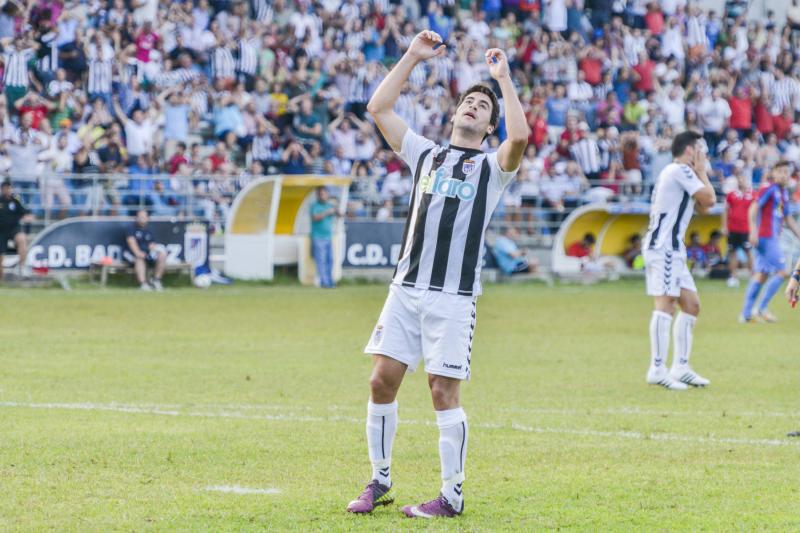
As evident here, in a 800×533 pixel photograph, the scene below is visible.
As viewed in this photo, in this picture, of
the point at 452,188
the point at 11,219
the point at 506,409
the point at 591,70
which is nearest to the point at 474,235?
the point at 452,188

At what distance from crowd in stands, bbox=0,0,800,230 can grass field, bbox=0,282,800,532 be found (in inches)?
303

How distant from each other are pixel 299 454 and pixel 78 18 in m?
21.3

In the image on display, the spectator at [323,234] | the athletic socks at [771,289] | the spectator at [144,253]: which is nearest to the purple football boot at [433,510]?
the athletic socks at [771,289]

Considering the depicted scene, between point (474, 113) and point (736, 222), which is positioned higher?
point (474, 113)

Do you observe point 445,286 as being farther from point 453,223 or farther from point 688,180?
point 688,180

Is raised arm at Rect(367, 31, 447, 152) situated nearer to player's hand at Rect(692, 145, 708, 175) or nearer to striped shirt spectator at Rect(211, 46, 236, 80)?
player's hand at Rect(692, 145, 708, 175)

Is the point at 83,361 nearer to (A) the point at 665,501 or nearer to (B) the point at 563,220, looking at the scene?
(A) the point at 665,501

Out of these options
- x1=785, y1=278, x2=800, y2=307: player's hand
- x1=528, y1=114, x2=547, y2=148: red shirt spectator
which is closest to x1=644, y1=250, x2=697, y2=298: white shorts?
x1=785, y1=278, x2=800, y2=307: player's hand

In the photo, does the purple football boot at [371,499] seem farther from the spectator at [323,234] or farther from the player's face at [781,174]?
the spectator at [323,234]

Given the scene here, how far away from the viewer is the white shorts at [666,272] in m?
13.5

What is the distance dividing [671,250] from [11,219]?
1452 cm

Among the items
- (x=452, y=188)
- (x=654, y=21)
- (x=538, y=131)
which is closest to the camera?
(x=452, y=188)

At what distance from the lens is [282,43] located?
101 feet

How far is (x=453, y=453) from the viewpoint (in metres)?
7.15
